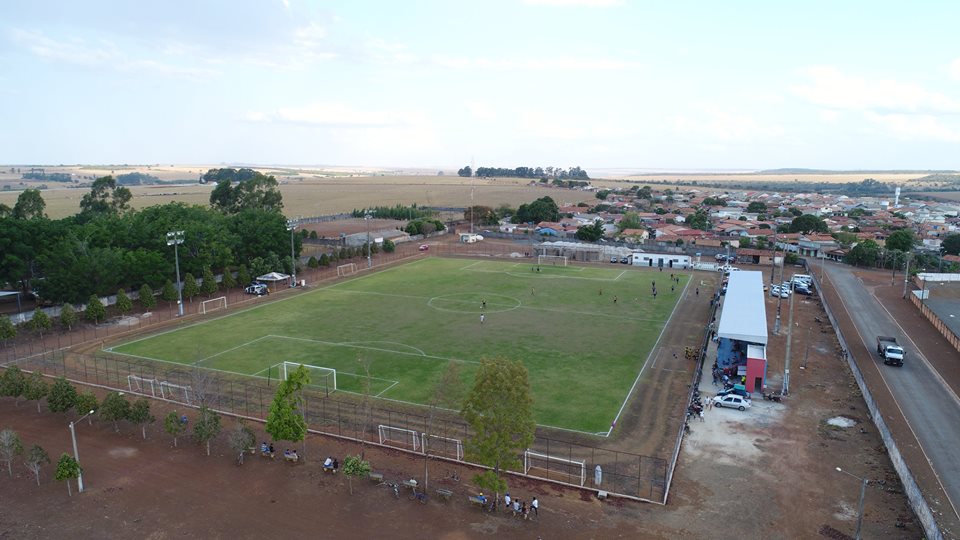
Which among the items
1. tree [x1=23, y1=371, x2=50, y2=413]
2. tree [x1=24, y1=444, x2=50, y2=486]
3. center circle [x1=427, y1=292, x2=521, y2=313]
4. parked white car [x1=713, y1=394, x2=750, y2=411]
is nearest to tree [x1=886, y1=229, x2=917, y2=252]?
center circle [x1=427, y1=292, x2=521, y2=313]

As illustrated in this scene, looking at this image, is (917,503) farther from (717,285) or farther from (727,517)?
(717,285)

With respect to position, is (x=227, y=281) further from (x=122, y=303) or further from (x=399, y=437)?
(x=399, y=437)

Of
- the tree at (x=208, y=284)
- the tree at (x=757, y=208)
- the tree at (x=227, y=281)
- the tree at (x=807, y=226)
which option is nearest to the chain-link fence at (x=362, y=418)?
the tree at (x=208, y=284)

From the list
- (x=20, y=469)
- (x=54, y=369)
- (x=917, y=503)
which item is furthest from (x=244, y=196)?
(x=917, y=503)

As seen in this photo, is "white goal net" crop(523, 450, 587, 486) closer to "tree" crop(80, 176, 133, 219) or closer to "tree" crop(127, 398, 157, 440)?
"tree" crop(127, 398, 157, 440)

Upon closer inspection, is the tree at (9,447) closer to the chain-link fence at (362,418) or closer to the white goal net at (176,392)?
the chain-link fence at (362,418)
